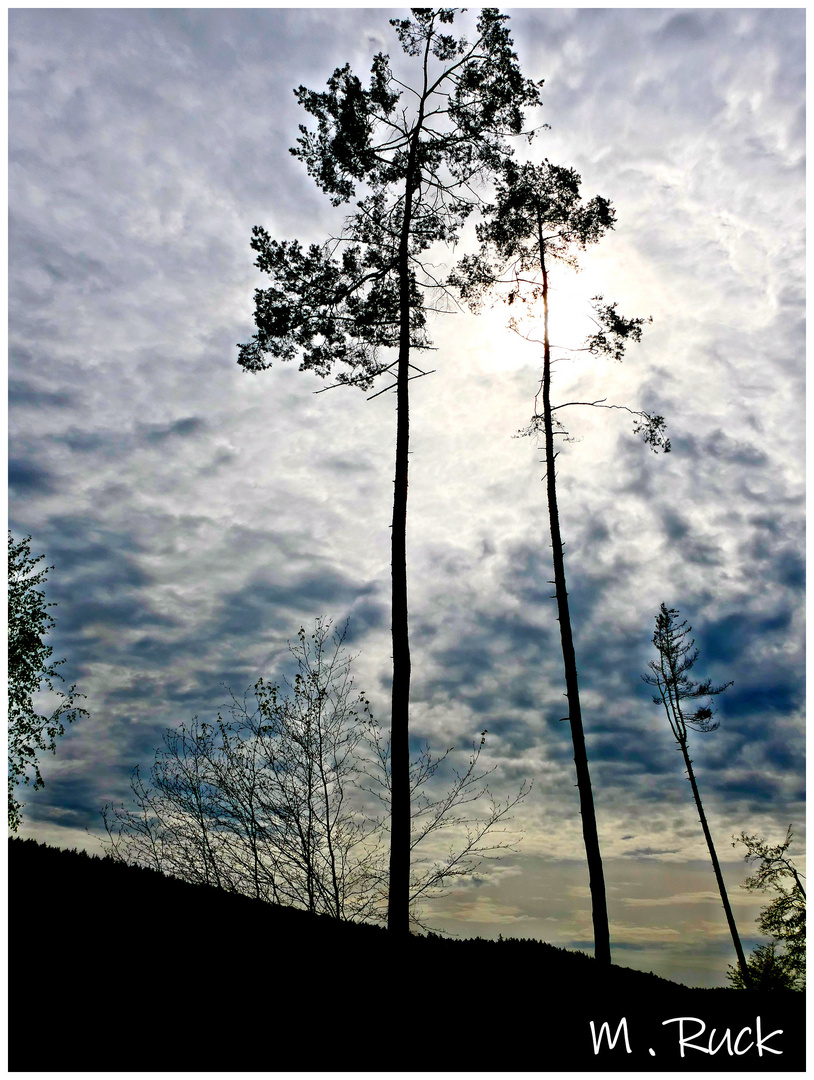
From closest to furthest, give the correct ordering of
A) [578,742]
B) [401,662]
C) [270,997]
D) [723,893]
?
1. [270,997]
2. [401,662]
3. [578,742]
4. [723,893]

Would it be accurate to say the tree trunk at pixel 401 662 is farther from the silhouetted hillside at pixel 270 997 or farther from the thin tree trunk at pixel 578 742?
the thin tree trunk at pixel 578 742

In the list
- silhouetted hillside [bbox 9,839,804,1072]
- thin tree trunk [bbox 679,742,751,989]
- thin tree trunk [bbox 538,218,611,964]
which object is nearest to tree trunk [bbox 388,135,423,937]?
silhouetted hillside [bbox 9,839,804,1072]

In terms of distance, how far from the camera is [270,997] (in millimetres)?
6301

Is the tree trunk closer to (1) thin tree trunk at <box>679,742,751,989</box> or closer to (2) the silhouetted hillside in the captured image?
(2) the silhouetted hillside

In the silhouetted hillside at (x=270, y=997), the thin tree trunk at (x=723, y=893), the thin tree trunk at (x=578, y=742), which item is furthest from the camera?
the thin tree trunk at (x=723, y=893)

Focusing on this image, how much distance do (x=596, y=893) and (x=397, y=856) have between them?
13.7 feet

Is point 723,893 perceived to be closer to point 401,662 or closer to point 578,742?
point 578,742

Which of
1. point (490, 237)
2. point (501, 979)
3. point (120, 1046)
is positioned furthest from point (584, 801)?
point (490, 237)

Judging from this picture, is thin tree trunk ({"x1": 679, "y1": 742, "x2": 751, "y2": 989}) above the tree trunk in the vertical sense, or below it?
below

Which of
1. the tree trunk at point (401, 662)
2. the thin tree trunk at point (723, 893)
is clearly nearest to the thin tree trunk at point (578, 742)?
the tree trunk at point (401, 662)

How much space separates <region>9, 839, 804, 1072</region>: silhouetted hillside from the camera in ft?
17.9

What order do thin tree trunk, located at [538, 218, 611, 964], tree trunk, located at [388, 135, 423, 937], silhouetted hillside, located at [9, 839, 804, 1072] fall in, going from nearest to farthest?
silhouetted hillside, located at [9, 839, 804, 1072], tree trunk, located at [388, 135, 423, 937], thin tree trunk, located at [538, 218, 611, 964]

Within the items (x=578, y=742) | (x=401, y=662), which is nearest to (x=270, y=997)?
(x=401, y=662)

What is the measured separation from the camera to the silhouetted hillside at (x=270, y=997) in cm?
545
